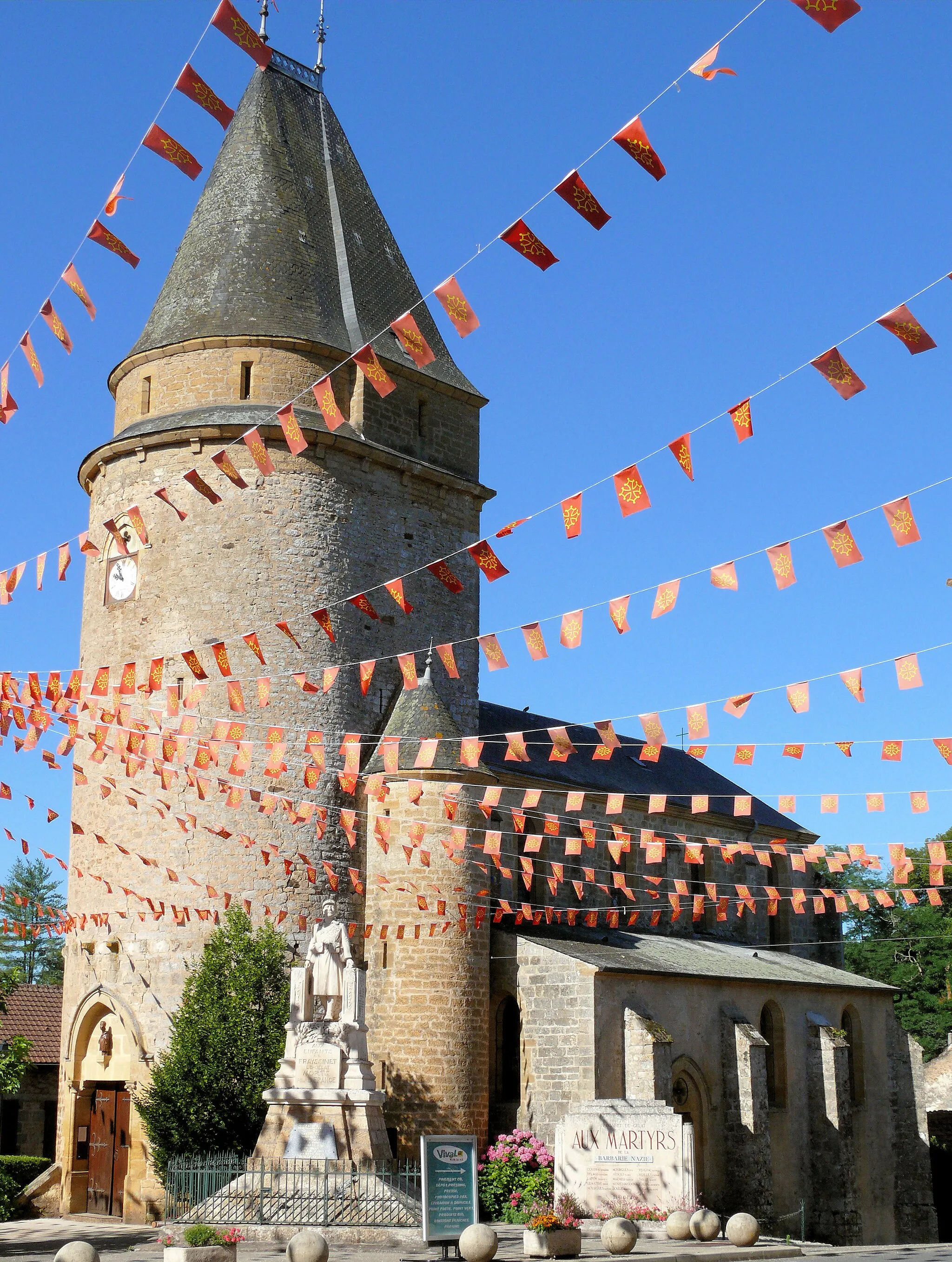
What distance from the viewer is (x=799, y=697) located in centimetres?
1452

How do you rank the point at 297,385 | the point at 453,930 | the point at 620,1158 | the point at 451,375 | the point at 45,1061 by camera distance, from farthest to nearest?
1. the point at 45,1061
2. the point at 451,375
3. the point at 297,385
4. the point at 453,930
5. the point at 620,1158

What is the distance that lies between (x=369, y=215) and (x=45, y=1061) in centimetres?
1877

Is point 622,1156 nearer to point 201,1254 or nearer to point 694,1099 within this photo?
point 694,1099

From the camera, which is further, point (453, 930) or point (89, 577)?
point (89, 577)

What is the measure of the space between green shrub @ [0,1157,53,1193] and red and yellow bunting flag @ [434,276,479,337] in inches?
846

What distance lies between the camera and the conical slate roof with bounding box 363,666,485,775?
22.9 meters

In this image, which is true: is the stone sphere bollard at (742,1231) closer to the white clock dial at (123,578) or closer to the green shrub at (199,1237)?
the green shrub at (199,1237)

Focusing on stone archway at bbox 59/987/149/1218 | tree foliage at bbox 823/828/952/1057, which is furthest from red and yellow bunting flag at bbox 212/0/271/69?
tree foliage at bbox 823/828/952/1057

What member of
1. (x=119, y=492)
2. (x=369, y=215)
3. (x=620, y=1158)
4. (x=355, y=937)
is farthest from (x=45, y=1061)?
(x=369, y=215)

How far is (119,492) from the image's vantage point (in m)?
24.6

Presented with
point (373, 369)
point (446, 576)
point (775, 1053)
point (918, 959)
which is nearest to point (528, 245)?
point (373, 369)

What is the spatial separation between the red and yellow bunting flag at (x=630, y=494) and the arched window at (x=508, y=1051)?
1378cm

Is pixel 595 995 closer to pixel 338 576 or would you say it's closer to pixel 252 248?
pixel 338 576

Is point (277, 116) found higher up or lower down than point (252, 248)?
higher up
